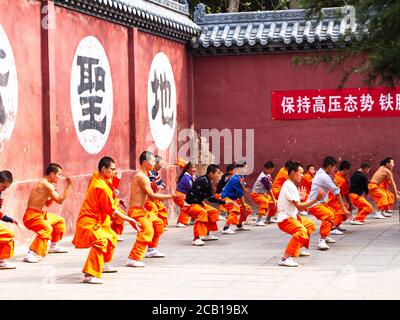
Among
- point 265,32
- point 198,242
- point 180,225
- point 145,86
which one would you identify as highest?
point 265,32

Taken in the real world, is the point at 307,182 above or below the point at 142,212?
below

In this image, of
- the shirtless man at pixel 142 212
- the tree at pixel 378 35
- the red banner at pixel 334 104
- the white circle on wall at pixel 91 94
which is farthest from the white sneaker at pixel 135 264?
the red banner at pixel 334 104

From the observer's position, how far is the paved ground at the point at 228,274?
27.2 feet

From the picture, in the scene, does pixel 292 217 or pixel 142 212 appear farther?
pixel 142 212

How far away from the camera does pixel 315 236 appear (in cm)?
1342

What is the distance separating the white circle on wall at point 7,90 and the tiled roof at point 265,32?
745cm

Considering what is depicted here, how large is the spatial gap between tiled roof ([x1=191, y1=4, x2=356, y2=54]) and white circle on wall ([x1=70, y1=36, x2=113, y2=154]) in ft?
14.4

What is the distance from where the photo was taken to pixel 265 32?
61.7ft

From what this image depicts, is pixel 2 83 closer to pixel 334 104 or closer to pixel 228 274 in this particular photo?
pixel 228 274

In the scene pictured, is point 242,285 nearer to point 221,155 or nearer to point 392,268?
point 392,268

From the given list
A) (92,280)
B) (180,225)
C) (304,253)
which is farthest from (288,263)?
(180,225)

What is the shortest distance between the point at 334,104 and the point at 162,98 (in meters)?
3.87

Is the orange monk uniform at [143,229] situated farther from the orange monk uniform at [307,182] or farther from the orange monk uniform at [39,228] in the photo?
the orange monk uniform at [307,182]

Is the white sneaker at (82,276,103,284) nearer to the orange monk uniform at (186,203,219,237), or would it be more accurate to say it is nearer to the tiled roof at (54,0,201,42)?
the orange monk uniform at (186,203,219,237)
